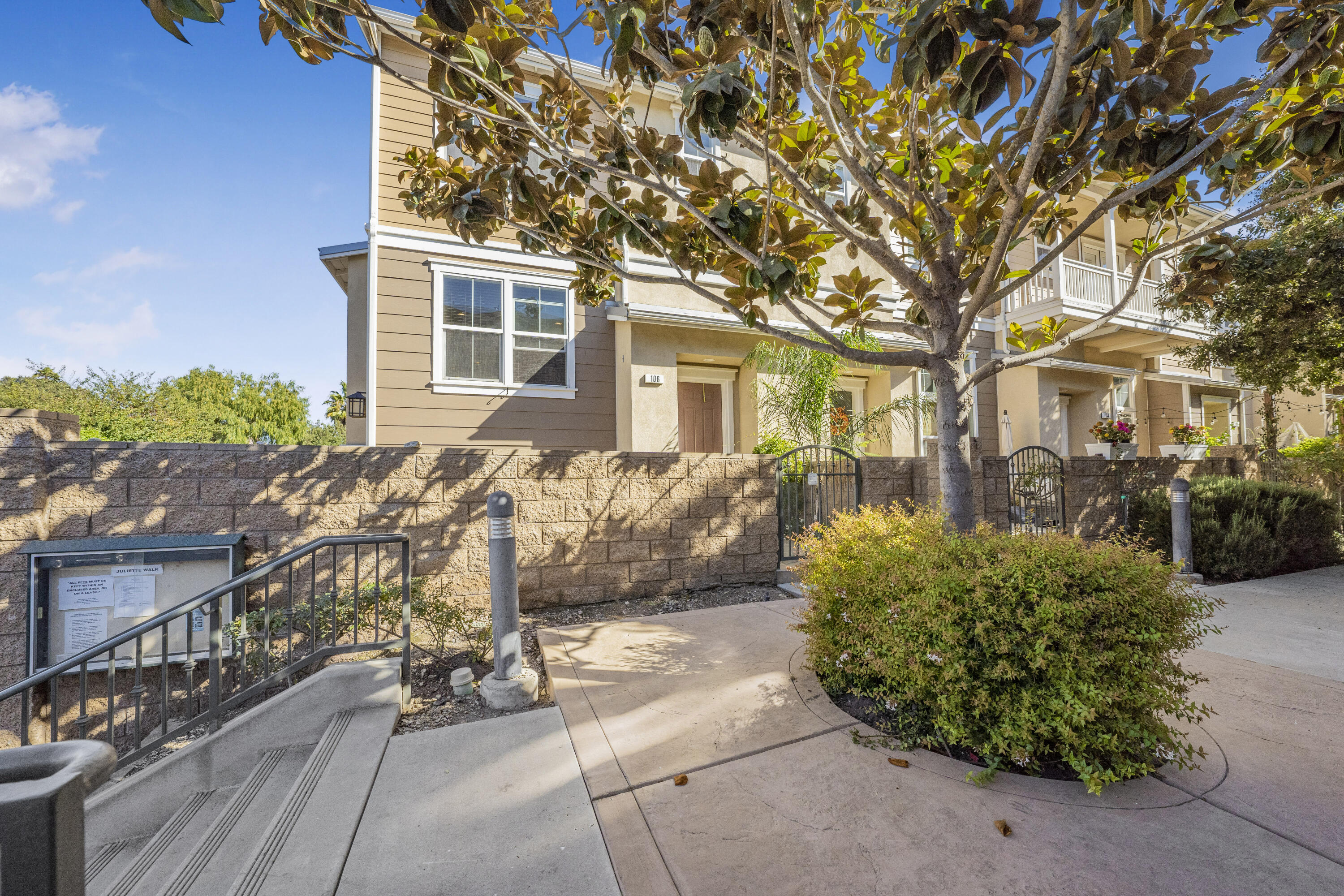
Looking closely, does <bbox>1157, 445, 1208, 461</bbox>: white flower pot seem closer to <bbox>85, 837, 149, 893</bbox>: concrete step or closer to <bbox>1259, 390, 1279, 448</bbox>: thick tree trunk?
<bbox>1259, 390, 1279, 448</bbox>: thick tree trunk

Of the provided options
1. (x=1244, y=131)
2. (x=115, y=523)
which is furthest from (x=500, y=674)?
(x=1244, y=131)


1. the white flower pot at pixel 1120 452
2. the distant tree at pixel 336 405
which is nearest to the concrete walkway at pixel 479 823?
the white flower pot at pixel 1120 452

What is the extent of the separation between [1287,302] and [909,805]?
830 cm

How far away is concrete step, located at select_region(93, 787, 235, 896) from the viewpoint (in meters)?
2.32

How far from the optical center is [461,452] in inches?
194

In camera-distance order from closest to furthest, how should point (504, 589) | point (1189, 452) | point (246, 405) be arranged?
point (504, 589) → point (1189, 452) → point (246, 405)

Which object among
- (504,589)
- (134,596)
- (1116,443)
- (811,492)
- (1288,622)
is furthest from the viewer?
(1116,443)

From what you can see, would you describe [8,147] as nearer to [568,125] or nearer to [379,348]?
[379,348]

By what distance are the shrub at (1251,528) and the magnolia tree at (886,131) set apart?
4.13 m

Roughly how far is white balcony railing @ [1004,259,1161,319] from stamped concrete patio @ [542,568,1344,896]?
8.39 m

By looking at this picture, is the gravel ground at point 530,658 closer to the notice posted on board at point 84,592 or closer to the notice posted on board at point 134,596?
the notice posted on board at point 134,596

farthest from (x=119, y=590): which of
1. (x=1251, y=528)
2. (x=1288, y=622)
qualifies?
(x=1251, y=528)

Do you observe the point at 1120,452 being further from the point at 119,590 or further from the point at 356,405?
the point at 119,590

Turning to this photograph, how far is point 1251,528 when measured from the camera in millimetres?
6496
